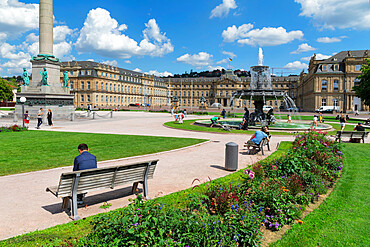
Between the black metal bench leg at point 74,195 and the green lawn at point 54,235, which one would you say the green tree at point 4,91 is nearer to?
the black metal bench leg at point 74,195

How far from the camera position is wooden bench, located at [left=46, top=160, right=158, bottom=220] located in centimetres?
538

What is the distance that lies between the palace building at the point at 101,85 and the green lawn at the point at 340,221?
95.1 m

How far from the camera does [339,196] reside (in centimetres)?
730

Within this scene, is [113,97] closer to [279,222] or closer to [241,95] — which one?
[241,95]

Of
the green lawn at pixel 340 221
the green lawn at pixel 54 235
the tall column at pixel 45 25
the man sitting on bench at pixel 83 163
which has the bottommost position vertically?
the green lawn at pixel 340 221

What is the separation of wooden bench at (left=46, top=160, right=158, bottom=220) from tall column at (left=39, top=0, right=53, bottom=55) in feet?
107

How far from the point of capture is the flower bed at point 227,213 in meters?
3.87

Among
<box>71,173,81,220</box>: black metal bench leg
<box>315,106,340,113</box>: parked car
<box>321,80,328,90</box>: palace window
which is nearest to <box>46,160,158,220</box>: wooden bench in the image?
<box>71,173,81,220</box>: black metal bench leg

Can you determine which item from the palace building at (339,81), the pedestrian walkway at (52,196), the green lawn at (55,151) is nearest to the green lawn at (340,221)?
the pedestrian walkway at (52,196)

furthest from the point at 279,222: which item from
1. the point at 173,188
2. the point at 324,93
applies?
the point at 324,93

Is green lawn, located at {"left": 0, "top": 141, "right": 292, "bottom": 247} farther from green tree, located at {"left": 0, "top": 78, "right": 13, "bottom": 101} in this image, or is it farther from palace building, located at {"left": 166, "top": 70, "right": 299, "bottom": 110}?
palace building, located at {"left": 166, "top": 70, "right": 299, "bottom": 110}

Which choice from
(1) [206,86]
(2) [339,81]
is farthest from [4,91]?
(2) [339,81]

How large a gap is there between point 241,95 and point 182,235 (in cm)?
2247

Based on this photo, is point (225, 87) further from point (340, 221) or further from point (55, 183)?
point (340, 221)
